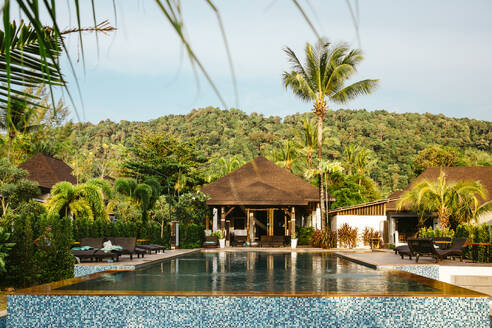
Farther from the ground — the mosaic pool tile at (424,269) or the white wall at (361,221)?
the white wall at (361,221)

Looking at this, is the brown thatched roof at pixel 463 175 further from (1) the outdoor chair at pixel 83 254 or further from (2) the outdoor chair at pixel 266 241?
(1) the outdoor chair at pixel 83 254

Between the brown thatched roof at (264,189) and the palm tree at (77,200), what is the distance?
8147 mm

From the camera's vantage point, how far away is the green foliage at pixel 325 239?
25.3m

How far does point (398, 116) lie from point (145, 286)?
165 feet

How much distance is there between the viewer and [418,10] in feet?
4.88

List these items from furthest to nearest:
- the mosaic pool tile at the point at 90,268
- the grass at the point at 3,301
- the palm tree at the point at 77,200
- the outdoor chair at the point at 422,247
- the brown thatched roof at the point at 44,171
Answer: the brown thatched roof at the point at 44,171, the palm tree at the point at 77,200, the outdoor chair at the point at 422,247, the mosaic pool tile at the point at 90,268, the grass at the point at 3,301

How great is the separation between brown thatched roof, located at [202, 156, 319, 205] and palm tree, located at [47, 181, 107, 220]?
8.15m

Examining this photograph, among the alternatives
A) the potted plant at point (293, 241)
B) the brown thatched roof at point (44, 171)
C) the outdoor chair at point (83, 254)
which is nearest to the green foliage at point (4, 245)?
the outdoor chair at point (83, 254)

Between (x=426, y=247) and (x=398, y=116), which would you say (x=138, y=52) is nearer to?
(x=426, y=247)

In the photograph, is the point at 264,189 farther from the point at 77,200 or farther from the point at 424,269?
the point at 424,269

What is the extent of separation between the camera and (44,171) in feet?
104

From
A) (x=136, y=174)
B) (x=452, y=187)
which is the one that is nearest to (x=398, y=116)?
(x=136, y=174)

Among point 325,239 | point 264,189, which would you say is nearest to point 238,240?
point 264,189

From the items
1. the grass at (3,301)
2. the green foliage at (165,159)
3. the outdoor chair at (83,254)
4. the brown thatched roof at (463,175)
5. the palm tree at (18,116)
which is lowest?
the grass at (3,301)
